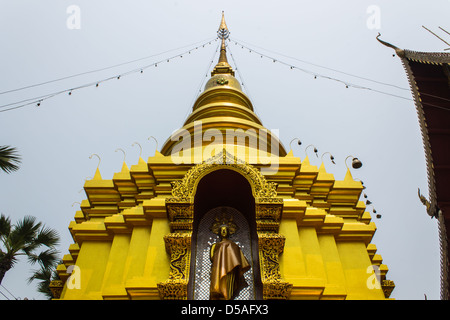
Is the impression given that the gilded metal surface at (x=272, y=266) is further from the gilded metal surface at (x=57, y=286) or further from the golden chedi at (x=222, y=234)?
the gilded metal surface at (x=57, y=286)

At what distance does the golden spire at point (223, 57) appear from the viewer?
16.5 meters

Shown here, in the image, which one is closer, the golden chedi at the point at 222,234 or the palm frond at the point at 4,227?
the golden chedi at the point at 222,234

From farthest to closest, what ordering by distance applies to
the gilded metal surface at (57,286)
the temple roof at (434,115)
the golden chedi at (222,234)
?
the gilded metal surface at (57,286) < the temple roof at (434,115) < the golden chedi at (222,234)

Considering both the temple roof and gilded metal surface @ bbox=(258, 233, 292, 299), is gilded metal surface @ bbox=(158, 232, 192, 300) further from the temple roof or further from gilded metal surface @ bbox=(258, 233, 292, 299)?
the temple roof

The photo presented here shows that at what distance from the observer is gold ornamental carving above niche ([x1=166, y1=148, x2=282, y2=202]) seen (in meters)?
7.25

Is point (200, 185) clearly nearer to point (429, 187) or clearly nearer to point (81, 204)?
point (81, 204)

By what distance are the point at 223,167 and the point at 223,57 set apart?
1120cm

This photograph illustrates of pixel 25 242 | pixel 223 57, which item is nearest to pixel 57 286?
pixel 25 242

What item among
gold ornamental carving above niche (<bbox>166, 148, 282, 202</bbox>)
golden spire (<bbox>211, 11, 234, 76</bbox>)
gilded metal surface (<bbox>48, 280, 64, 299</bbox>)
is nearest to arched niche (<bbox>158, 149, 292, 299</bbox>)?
gold ornamental carving above niche (<bbox>166, 148, 282, 202</bbox>)

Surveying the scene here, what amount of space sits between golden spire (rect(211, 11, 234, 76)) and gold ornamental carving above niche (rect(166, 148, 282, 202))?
29.9ft

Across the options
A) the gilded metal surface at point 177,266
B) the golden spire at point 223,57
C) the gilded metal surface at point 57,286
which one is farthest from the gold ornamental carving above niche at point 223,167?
the golden spire at point 223,57

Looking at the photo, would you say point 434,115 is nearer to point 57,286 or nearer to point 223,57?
point 57,286

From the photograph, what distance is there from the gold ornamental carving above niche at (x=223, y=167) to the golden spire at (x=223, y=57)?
9.12 meters

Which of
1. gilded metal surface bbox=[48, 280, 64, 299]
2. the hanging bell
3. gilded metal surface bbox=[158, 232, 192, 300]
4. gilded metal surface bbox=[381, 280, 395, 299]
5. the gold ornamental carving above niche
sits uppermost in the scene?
the hanging bell
